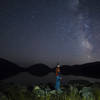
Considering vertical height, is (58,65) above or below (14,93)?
above

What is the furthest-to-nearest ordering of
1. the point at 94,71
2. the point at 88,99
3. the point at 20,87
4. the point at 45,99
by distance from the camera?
the point at 94,71 → the point at 20,87 → the point at 45,99 → the point at 88,99

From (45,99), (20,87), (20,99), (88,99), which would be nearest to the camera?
(20,99)

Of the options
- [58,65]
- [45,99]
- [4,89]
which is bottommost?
[45,99]

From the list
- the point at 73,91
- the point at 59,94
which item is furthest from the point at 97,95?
the point at 59,94

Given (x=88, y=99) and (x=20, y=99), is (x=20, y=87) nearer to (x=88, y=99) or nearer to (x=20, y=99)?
(x=20, y=99)

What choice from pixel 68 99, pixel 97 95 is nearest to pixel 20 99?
pixel 68 99

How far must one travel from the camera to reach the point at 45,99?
10.5 feet

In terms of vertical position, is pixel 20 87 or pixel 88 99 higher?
pixel 20 87

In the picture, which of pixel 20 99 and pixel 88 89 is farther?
pixel 88 89

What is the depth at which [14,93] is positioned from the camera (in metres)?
3.06

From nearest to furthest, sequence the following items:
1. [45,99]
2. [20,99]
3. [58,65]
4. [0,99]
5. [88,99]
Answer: [0,99], [20,99], [88,99], [45,99], [58,65]

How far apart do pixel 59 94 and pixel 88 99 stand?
2.83 ft

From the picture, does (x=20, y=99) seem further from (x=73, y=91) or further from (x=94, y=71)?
(x=94, y=71)

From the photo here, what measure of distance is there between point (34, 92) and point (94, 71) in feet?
219
